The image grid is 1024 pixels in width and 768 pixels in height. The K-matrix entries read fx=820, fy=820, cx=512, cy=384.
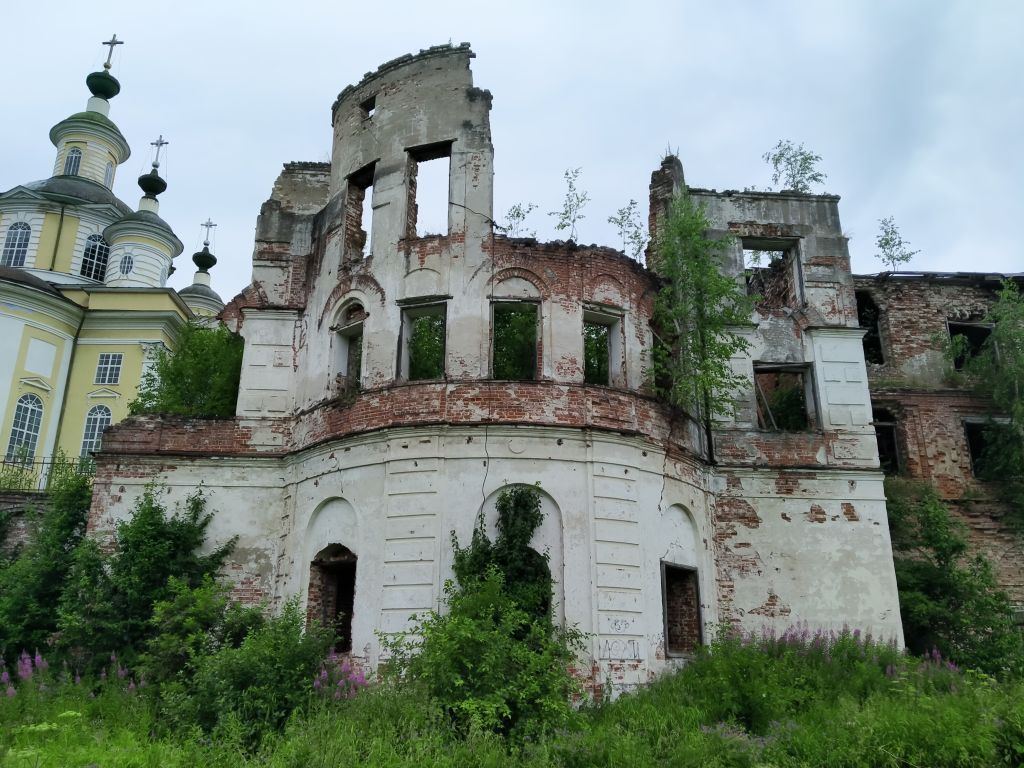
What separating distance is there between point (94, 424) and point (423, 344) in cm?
1580

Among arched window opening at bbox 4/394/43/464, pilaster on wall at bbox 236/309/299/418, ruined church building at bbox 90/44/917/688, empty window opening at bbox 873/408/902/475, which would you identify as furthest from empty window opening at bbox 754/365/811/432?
arched window opening at bbox 4/394/43/464

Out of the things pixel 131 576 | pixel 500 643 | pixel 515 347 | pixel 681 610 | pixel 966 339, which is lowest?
pixel 500 643

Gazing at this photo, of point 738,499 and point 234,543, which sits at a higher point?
point 738,499

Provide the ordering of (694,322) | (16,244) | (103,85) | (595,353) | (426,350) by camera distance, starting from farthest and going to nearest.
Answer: (103,85), (16,244), (426,350), (595,353), (694,322)

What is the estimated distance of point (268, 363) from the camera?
664 inches

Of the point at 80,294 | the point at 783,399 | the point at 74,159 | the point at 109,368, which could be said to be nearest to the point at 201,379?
the point at 783,399

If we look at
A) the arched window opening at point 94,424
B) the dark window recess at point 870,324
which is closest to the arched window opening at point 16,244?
the arched window opening at point 94,424

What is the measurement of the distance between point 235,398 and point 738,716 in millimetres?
11679

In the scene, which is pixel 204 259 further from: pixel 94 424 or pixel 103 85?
pixel 94 424

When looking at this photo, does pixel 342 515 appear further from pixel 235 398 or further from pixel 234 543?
pixel 235 398

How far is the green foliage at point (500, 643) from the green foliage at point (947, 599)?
8.40 metres

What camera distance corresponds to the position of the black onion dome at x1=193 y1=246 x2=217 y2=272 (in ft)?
155

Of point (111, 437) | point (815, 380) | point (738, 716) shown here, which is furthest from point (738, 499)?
point (111, 437)

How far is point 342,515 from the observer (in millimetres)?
14258
